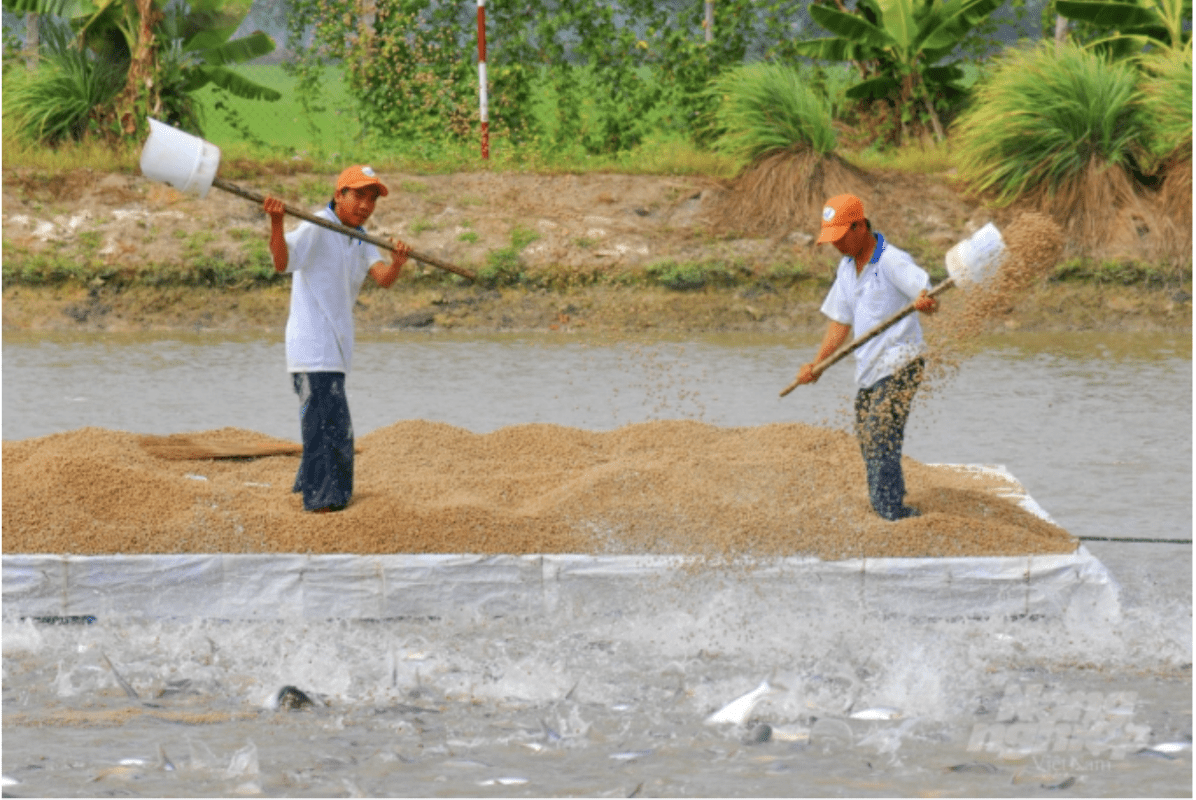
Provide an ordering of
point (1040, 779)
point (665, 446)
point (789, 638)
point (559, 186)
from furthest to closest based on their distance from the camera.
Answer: point (559, 186)
point (665, 446)
point (789, 638)
point (1040, 779)

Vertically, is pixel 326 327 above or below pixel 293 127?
above

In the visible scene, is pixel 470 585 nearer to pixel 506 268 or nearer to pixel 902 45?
pixel 506 268

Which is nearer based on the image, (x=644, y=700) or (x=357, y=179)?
(x=644, y=700)

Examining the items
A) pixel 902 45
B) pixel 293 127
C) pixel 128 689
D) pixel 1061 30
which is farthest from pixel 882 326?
pixel 293 127

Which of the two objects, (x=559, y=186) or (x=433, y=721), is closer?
(x=433, y=721)

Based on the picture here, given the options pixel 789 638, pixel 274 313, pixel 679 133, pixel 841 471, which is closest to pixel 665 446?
pixel 841 471

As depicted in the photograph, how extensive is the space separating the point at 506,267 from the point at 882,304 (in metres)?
9.74

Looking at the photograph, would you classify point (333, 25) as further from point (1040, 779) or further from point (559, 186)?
point (1040, 779)

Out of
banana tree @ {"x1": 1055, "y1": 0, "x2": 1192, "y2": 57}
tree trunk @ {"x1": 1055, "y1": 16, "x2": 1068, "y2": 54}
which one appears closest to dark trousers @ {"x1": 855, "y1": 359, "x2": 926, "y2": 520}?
banana tree @ {"x1": 1055, "y1": 0, "x2": 1192, "y2": 57}

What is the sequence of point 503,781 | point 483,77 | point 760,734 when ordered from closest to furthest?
point 503,781, point 760,734, point 483,77

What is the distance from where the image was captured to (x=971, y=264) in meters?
6.26

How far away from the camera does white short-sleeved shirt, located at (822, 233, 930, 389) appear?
6.16 meters

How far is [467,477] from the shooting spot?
288 inches

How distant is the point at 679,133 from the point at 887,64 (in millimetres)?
2517
